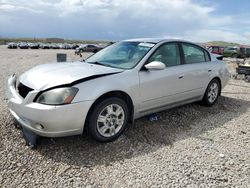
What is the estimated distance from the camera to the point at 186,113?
5148 mm

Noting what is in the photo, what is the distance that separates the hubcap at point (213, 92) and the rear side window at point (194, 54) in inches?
24.7

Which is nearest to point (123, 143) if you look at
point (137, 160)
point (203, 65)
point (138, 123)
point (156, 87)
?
point (137, 160)

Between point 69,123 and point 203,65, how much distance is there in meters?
3.32

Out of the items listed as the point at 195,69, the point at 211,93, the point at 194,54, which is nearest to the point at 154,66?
the point at 195,69

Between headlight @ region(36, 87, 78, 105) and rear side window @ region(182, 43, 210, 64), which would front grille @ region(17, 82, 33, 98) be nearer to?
headlight @ region(36, 87, 78, 105)

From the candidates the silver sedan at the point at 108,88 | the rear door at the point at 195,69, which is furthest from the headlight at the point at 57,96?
the rear door at the point at 195,69

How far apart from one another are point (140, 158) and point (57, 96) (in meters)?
1.39

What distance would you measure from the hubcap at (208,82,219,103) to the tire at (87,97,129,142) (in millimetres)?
2606

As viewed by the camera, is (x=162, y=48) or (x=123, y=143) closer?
(x=123, y=143)

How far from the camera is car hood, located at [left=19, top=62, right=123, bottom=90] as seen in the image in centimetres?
329

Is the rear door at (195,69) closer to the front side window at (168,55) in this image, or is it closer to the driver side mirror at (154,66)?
the front side window at (168,55)

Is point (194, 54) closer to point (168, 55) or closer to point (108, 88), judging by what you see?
point (168, 55)

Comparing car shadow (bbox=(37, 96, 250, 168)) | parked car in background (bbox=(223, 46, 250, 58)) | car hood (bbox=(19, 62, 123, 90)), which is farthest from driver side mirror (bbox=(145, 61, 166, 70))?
parked car in background (bbox=(223, 46, 250, 58))

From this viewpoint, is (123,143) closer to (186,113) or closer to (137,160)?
(137,160)
